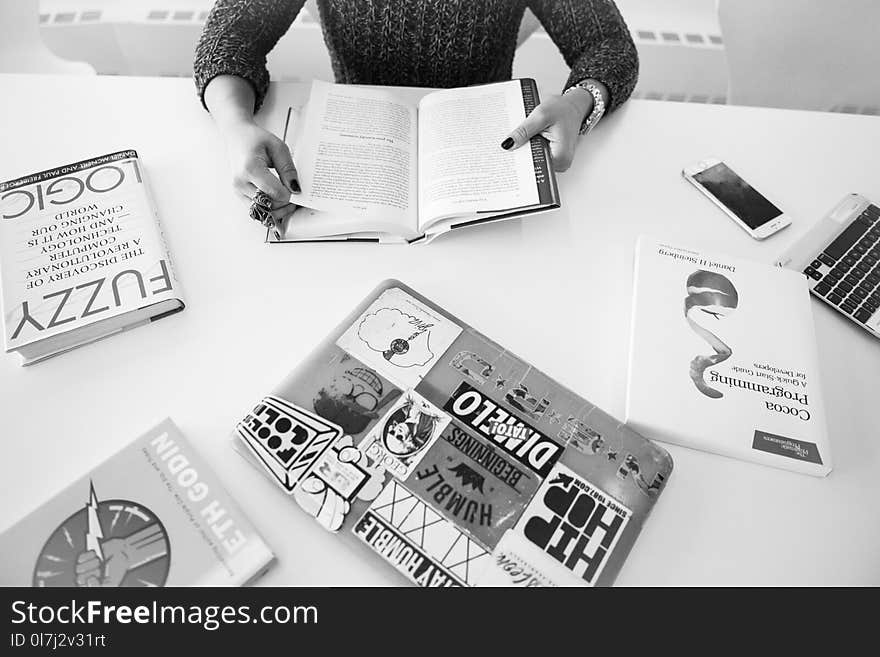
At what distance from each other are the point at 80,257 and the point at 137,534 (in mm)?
338

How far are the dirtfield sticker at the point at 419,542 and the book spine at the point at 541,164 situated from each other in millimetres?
387

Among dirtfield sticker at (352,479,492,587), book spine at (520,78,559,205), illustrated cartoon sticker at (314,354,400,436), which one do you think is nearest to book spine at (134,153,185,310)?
illustrated cartoon sticker at (314,354,400,436)

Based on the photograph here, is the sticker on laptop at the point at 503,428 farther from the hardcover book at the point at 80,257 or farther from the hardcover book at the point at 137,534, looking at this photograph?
the hardcover book at the point at 80,257

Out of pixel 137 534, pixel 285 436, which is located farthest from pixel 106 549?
pixel 285 436

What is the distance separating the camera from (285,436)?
0.54 m

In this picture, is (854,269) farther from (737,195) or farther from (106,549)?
(106,549)

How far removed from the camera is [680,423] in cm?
56

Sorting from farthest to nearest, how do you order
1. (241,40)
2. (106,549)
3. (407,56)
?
(407,56), (241,40), (106,549)

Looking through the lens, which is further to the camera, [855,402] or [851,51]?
[851,51]

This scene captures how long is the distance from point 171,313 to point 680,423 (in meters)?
0.55

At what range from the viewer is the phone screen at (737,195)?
0.75m
